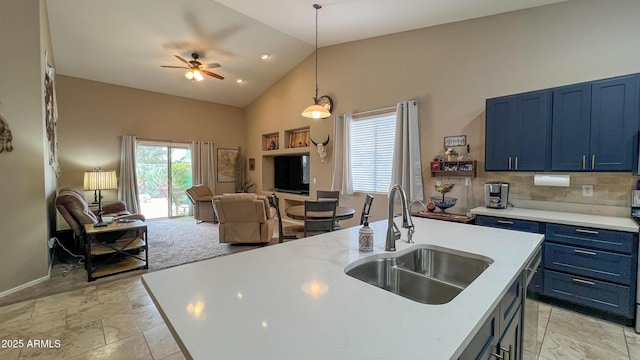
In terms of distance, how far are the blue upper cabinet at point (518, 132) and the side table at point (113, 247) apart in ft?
14.9

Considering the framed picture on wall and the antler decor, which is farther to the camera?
the framed picture on wall

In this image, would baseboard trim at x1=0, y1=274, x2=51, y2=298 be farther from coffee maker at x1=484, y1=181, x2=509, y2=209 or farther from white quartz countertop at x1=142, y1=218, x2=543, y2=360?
coffee maker at x1=484, y1=181, x2=509, y2=209

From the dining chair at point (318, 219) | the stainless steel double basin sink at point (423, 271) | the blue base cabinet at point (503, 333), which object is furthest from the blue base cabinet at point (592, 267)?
the dining chair at point (318, 219)

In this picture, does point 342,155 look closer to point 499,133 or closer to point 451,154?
point 451,154

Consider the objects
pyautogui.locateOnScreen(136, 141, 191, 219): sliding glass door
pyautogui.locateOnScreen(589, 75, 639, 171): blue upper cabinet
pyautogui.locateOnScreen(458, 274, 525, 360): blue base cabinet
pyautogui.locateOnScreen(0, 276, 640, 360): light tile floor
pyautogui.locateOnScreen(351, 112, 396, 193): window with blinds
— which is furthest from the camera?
pyautogui.locateOnScreen(136, 141, 191, 219): sliding glass door

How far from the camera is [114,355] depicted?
196 cm

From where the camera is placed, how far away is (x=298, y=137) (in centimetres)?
664

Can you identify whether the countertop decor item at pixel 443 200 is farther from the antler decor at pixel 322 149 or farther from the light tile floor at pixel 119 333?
the antler decor at pixel 322 149

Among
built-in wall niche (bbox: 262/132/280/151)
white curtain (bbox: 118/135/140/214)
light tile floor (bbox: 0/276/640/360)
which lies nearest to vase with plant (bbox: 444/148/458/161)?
light tile floor (bbox: 0/276/640/360)

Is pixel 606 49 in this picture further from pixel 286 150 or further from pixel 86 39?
pixel 86 39

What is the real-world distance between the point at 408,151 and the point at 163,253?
417 centimetres

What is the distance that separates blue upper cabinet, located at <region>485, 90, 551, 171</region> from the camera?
2.90 meters

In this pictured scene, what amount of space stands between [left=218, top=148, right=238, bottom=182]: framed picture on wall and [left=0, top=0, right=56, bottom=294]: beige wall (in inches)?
191

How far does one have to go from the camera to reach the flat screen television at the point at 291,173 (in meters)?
6.50
